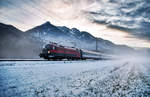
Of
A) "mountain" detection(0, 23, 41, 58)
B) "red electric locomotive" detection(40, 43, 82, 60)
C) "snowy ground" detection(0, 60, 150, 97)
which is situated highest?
"mountain" detection(0, 23, 41, 58)

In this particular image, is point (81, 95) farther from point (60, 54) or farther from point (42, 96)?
point (60, 54)

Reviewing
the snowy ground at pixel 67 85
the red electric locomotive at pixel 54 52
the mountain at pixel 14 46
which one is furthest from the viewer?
the mountain at pixel 14 46

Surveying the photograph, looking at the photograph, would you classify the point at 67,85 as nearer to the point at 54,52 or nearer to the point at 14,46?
the point at 54,52

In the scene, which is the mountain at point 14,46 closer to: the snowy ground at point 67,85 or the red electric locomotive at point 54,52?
the red electric locomotive at point 54,52

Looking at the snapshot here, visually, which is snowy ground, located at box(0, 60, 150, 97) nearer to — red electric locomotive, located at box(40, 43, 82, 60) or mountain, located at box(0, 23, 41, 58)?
red electric locomotive, located at box(40, 43, 82, 60)

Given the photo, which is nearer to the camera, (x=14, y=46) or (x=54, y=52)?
(x=54, y=52)

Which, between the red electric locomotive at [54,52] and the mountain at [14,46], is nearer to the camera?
the red electric locomotive at [54,52]

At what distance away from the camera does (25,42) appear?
85875 mm

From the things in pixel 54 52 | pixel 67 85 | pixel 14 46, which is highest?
pixel 14 46

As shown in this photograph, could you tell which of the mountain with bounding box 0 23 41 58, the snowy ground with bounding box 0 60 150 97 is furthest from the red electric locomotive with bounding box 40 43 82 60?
the mountain with bounding box 0 23 41 58

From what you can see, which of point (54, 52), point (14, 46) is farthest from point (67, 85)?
point (14, 46)

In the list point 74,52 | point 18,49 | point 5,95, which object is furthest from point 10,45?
point 5,95

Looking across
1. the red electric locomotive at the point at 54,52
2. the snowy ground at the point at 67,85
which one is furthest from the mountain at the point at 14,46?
the snowy ground at the point at 67,85

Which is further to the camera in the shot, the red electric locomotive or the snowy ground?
the red electric locomotive
